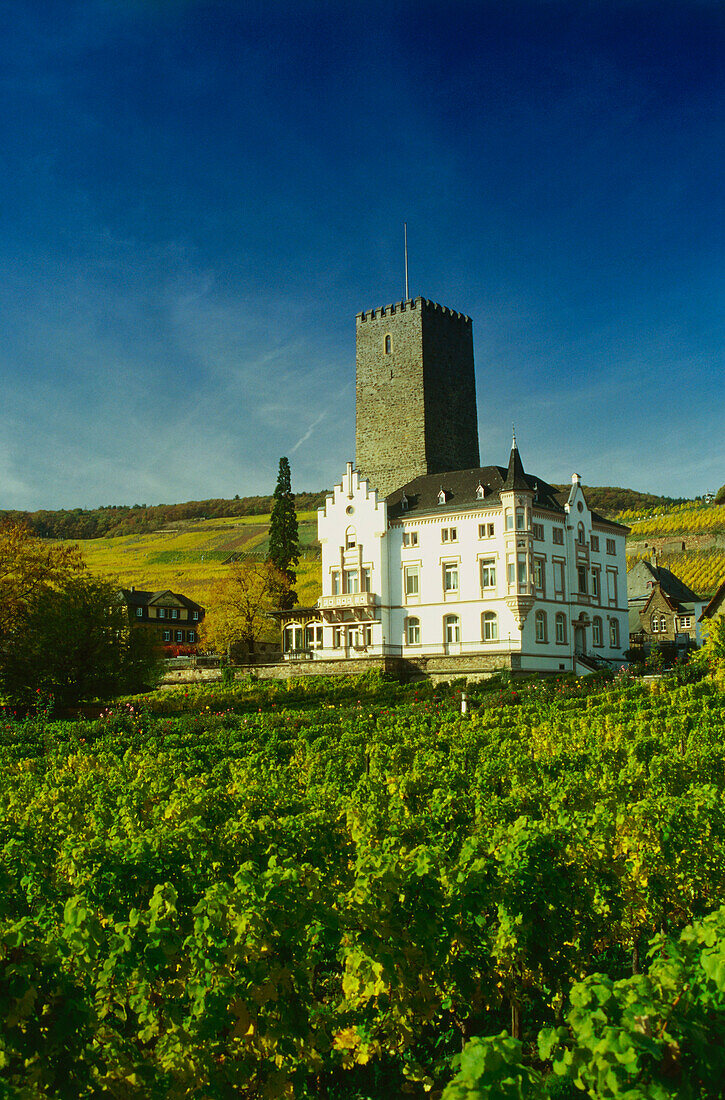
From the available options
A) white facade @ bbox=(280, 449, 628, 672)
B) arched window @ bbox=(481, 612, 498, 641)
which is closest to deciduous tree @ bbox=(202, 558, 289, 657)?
white facade @ bbox=(280, 449, 628, 672)

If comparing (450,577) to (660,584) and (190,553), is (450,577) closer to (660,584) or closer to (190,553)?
(660,584)

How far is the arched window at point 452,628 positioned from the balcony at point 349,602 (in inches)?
213

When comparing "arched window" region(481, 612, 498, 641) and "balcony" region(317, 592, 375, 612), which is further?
"balcony" region(317, 592, 375, 612)

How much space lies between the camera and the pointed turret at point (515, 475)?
57.9 meters

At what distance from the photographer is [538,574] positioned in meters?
58.8

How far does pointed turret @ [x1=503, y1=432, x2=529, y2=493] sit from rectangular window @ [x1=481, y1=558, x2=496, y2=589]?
5029mm

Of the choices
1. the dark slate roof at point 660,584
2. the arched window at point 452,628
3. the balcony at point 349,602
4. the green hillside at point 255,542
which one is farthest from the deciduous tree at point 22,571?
the dark slate roof at point 660,584

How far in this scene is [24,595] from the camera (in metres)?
47.8

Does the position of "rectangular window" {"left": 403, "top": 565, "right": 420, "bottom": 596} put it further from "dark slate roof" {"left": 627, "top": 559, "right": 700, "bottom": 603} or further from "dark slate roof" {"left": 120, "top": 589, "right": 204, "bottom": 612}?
"dark slate roof" {"left": 120, "top": 589, "right": 204, "bottom": 612}

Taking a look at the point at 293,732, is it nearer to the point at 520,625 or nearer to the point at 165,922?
the point at 165,922

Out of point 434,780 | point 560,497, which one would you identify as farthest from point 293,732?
point 560,497

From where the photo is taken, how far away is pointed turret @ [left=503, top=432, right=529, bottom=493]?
190ft

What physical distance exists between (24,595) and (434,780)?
37541mm

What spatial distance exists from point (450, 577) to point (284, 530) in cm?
2140
